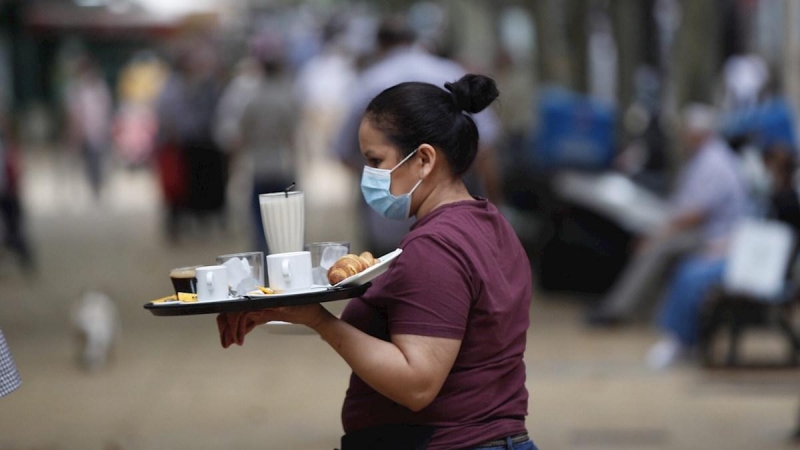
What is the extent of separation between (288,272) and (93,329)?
658 cm

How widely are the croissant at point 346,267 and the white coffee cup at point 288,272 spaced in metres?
0.06

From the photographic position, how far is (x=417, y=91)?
323 cm

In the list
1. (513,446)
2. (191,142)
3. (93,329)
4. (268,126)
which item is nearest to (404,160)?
(513,446)

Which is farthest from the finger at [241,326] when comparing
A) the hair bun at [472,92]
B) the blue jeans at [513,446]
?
the hair bun at [472,92]

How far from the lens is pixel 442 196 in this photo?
3.30m

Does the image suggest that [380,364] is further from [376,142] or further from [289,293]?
[376,142]

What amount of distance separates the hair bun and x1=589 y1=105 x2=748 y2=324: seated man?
6243 millimetres

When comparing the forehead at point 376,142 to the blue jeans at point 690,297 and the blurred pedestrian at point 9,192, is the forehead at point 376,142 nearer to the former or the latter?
the blue jeans at point 690,297

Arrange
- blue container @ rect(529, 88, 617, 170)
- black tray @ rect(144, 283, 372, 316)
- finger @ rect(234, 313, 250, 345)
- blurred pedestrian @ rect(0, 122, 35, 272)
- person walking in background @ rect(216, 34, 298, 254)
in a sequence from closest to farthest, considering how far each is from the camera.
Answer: black tray @ rect(144, 283, 372, 316) < finger @ rect(234, 313, 250, 345) < person walking in background @ rect(216, 34, 298, 254) < blurred pedestrian @ rect(0, 122, 35, 272) < blue container @ rect(529, 88, 617, 170)

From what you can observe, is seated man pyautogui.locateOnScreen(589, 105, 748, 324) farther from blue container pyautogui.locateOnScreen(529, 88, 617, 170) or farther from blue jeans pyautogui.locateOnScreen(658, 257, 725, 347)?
blue container pyautogui.locateOnScreen(529, 88, 617, 170)

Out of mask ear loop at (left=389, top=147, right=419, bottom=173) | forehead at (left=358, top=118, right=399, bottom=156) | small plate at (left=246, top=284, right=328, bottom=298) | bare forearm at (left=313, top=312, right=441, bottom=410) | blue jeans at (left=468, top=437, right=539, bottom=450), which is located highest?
forehead at (left=358, top=118, right=399, bottom=156)

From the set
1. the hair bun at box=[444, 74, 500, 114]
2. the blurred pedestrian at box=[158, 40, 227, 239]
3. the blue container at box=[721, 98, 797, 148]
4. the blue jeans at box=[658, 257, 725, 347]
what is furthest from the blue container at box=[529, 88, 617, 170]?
the hair bun at box=[444, 74, 500, 114]

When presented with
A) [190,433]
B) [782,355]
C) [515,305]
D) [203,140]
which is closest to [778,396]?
[782,355]

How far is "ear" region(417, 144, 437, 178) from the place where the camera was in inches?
127
